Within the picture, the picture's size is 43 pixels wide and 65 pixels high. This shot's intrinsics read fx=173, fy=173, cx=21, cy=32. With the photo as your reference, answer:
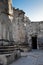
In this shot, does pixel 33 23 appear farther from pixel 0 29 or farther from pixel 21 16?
pixel 0 29

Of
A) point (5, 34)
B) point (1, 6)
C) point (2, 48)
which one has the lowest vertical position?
point (2, 48)

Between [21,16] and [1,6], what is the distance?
1258 centimetres

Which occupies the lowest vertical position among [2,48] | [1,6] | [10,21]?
[2,48]

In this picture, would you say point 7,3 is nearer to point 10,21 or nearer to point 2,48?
point 10,21

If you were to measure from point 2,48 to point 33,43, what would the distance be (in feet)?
56.4

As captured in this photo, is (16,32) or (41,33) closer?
(16,32)

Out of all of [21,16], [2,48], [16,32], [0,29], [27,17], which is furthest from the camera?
[27,17]

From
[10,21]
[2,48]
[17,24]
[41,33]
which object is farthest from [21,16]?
[2,48]

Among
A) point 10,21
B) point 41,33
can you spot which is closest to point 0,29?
point 10,21

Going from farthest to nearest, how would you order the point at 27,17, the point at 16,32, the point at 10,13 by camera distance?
the point at 27,17 → the point at 16,32 → the point at 10,13

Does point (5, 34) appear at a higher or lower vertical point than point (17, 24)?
lower

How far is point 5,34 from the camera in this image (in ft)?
38.3

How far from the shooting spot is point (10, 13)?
12.3m

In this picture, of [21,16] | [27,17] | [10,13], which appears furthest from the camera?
[27,17]
